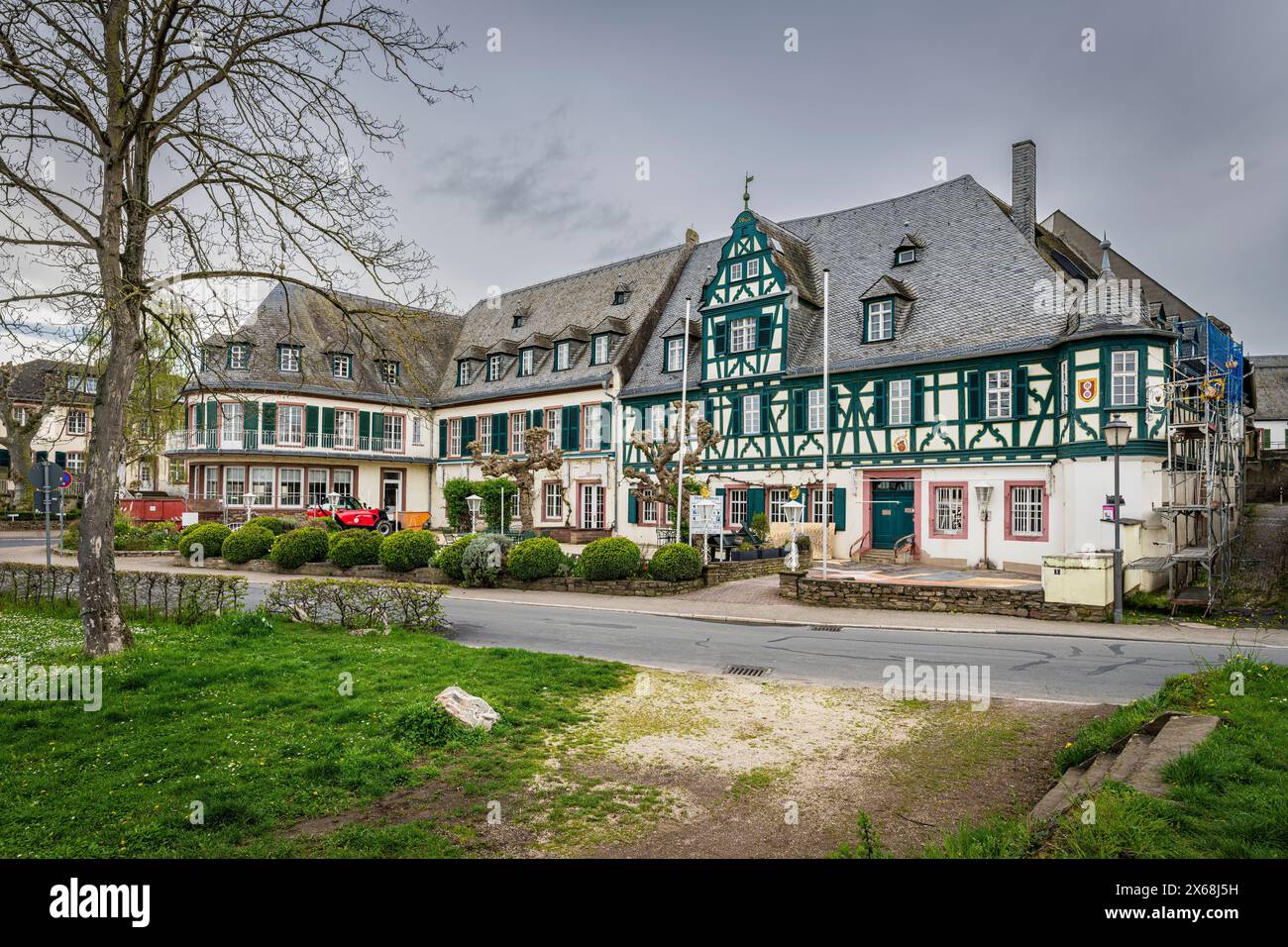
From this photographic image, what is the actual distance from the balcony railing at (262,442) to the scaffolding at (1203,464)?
34706 millimetres

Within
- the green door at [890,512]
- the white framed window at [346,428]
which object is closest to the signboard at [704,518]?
the green door at [890,512]

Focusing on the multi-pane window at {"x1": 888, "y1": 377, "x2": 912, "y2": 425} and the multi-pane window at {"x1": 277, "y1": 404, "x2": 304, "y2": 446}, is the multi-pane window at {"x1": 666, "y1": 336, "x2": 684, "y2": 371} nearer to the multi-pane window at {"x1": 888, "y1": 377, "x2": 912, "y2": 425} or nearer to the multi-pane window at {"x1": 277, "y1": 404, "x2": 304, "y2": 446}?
the multi-pane window at {"x1": 888, "y1": 377, "x2": 912, "y2": 425}

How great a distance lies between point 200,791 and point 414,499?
127 feet

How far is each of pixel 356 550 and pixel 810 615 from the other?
Answer: 1383 cm

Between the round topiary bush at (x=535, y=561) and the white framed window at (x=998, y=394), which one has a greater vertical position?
the white framed window at (x=998, y=394)

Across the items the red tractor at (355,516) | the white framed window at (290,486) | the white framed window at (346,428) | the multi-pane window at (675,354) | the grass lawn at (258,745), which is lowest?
the grass lawn at (258,745)

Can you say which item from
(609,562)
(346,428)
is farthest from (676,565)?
(346,428)

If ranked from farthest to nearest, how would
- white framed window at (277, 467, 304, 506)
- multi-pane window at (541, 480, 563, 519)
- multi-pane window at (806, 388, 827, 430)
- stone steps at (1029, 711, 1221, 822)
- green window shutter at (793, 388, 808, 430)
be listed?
1. white framed window at (277, 467, 304, 506)
2. multi-pane window at (541, 480, 563, 519)
3. green window shutter at (793, 388, 808, 430)
4. multi-pane window at (806, 388, 827, 430)
5. stone steps at (1029, 711, 1221, 822)

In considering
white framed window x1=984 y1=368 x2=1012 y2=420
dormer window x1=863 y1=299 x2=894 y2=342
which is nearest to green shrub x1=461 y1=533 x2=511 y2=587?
dormer window x1=863 y1=299 x2=894 y2=342

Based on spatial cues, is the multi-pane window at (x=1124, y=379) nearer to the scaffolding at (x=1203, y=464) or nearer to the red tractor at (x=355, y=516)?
the scaffolding at (x=1203, y=464)

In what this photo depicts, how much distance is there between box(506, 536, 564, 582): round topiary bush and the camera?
21141 mm

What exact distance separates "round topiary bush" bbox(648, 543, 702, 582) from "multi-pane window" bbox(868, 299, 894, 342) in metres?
11.6

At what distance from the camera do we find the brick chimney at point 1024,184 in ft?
90.9
